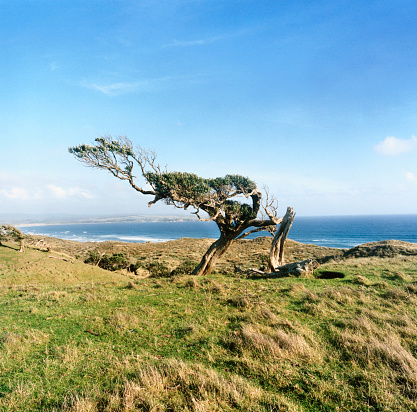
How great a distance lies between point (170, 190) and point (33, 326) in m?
11.1

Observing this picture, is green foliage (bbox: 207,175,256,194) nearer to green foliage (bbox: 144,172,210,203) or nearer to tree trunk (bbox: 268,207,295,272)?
green foliage (bbox: 144,172,210,203)

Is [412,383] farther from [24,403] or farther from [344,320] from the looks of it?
[24,403]

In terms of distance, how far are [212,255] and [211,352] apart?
44.2ft

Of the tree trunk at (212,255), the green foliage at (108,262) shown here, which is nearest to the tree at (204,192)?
the tree trunk at (212,255)

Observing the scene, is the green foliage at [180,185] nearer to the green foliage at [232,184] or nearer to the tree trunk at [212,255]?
the green foliage at [232,184]

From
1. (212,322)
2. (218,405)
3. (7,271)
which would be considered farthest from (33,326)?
(7,271)

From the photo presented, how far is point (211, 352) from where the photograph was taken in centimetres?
537

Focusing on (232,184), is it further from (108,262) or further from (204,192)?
(108,262)

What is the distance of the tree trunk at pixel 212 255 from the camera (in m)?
18.5

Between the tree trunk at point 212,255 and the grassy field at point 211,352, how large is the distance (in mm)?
8069

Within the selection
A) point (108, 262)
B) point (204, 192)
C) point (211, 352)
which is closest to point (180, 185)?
point (204, 192)

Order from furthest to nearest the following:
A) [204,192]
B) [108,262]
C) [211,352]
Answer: [108,262]
[204,192]
[211,352]

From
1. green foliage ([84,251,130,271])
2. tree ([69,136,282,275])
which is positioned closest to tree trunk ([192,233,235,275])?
tree ([69,136,282,275])

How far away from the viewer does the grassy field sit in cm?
377
